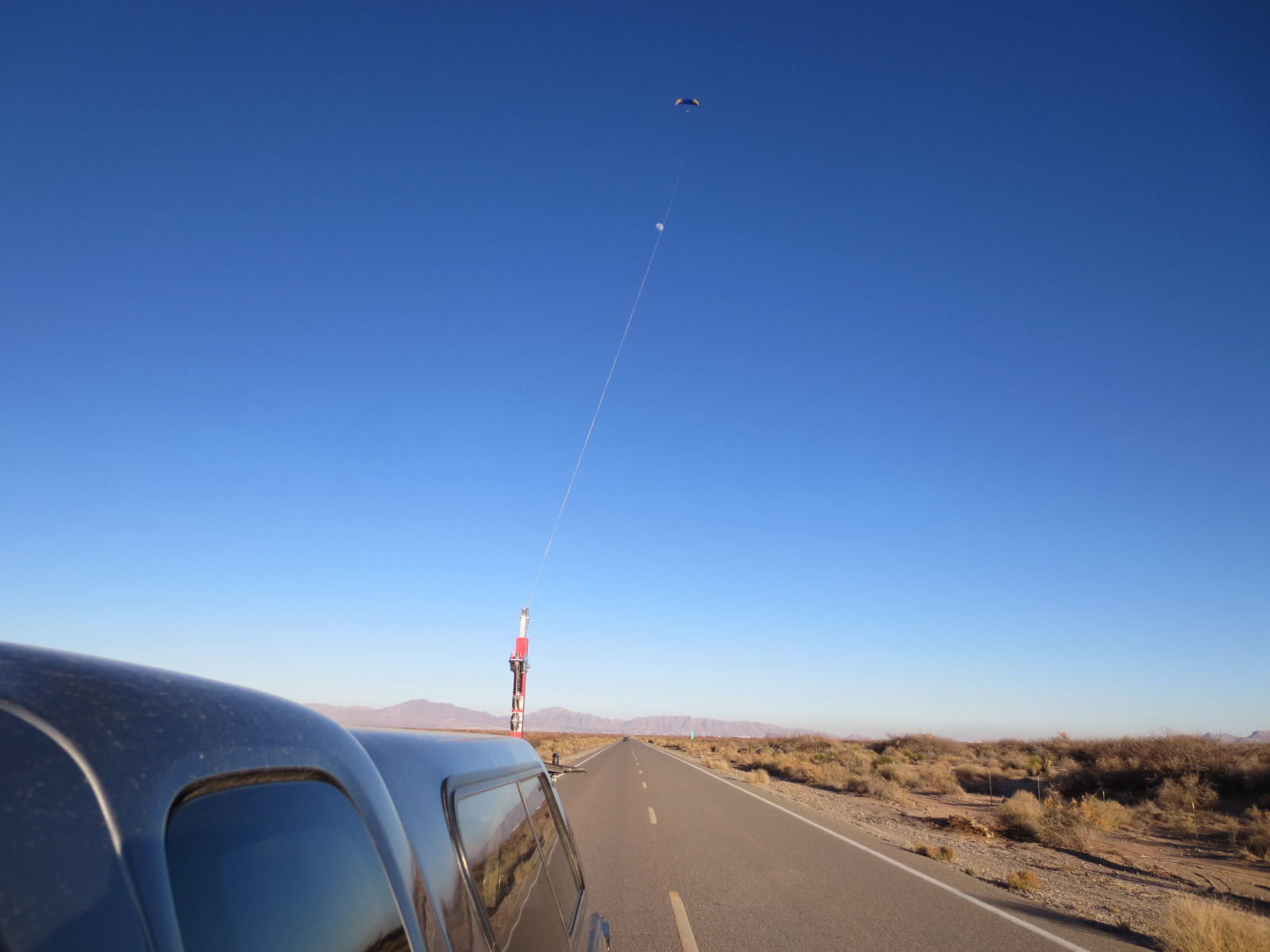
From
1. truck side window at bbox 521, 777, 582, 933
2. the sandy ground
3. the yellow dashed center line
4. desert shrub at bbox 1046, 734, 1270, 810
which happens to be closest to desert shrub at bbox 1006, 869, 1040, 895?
the sandy ground

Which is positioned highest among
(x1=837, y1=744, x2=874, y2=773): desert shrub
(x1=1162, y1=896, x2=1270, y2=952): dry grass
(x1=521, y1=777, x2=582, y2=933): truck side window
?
(x1=521, y1=777, x2=582, y2=933): truck side window

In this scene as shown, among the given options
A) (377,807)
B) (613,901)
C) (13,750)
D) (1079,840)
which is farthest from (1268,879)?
(13,750)

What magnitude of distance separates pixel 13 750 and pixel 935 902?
31.2 ft

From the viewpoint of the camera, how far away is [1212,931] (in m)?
6.75

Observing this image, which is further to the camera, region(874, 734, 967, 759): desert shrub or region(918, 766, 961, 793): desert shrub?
region(874, 734, 967, 759): desert shrub

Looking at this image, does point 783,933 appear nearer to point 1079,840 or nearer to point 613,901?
point 613,901

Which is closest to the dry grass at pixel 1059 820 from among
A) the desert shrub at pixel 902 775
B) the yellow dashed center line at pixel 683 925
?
the desert shrub at pixel 902 775

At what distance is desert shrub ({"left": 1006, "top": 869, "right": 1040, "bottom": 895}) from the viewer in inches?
360

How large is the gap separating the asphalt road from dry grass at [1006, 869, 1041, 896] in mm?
291

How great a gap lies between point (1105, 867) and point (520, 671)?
12.0 meters

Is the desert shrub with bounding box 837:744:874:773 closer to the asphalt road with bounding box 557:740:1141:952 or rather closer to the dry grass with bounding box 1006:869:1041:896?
the asphalt road with bounding box 557:740:1141:952

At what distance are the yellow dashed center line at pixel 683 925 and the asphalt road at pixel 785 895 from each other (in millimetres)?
34

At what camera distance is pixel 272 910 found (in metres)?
1.17

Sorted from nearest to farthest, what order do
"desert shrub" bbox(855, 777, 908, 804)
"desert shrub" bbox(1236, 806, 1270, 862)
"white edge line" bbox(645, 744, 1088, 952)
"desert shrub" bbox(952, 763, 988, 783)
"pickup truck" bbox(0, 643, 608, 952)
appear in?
"pickup truck" bbox(0, 643, 608, 952), "white edge line" bbox(645, 744, 1088, 952), "desert shrub" bbox(1236, 806, 1270, 862), "desert shrub" bbox(855, 777, 908, 804), "desert shrub" bbox(952, 763, 988, 783)
